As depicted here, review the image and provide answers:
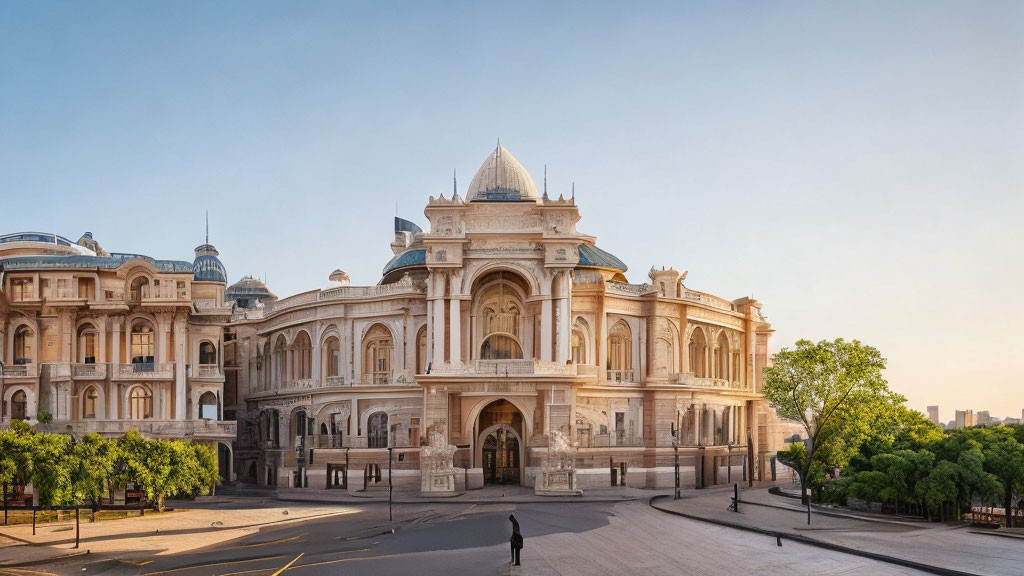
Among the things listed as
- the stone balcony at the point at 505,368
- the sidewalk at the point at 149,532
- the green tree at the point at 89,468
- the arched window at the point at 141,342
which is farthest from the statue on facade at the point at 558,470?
the arched window at the point at 141,342

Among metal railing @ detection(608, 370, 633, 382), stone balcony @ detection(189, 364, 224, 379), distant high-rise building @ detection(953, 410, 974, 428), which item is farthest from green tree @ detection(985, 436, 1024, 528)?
distant high-rise building @ detection(953, 410, 974, 428)

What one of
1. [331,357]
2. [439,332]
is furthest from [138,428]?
[439,332]

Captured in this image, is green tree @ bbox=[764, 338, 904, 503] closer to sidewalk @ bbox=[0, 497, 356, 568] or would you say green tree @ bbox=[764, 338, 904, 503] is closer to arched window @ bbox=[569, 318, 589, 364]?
arched window @ bbox=[569, 318, 589, 364]

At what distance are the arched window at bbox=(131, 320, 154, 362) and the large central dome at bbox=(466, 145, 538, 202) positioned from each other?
25.9m

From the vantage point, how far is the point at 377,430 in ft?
214

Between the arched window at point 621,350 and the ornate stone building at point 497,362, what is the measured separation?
0.35 feet

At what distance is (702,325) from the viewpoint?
7212cm

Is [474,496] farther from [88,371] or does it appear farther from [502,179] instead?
[88,371]

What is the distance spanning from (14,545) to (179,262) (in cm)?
3091

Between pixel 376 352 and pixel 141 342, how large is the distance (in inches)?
671

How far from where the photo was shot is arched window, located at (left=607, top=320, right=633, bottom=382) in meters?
67.5

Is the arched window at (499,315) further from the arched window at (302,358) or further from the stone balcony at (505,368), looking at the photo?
the arched window at (302,358)

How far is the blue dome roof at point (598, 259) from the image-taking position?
7306 centimetres

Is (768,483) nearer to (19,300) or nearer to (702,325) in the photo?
(702,325)
